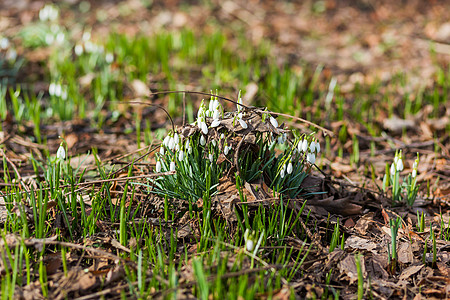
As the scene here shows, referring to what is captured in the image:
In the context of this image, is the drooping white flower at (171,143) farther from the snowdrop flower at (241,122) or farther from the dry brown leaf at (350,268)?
the dry brown leaf at (350,268)

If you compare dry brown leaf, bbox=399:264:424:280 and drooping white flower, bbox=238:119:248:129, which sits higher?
drooping white flower, bbox=238:119:248:129

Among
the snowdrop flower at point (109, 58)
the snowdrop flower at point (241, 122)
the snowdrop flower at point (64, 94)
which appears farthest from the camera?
the snowdrop flower at point (109, 58)

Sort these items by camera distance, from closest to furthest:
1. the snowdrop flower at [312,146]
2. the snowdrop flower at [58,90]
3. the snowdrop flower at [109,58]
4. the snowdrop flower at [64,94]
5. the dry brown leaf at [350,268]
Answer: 1. the dry brown leaf at [350,268]
2. the snowdrop flower at [312,146]
3. the snowdrop flower at [58,90]
4. the snowdrop flower at [64,94]
5. the snowdrop flower at [109,58]

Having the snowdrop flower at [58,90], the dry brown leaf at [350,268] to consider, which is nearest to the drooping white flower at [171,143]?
the dry brown leaf at [350,268]

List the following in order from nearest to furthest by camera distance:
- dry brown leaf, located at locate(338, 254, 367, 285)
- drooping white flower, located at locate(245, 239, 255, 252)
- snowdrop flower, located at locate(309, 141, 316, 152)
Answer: drooping white flower, located at locate(245, 239, 255, 252)
dry brown leaf, located at locate(338, 254, 367, 285)
snowdrop flower, located at locate(309, 141, 316, 152)

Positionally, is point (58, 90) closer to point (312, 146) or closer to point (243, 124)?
point (243, 124)

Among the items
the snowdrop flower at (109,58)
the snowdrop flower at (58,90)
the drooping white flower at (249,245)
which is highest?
the snowdrop flower at (109,58)

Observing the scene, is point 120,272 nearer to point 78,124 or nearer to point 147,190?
point 147,190

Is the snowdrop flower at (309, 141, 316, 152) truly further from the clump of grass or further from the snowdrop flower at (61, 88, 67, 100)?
the snowdrop flower at (61, 88, 67, 100)

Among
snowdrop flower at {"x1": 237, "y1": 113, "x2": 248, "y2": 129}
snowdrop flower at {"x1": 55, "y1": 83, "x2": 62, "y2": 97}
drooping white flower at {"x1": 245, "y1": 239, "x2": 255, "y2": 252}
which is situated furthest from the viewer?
snowdrop flower at {"x1": 55, "y1": 83, "x2": 62, "y2": 97}

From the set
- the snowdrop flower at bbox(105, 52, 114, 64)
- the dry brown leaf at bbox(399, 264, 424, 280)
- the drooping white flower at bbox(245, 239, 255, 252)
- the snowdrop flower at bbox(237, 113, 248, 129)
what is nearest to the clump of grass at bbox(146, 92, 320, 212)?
the snowdrop flower at bbox(237, 113, 248, 129)

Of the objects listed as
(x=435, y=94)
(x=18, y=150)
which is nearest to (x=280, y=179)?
(x=18, y=150)

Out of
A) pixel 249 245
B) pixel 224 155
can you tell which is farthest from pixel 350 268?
pixel 224 155
